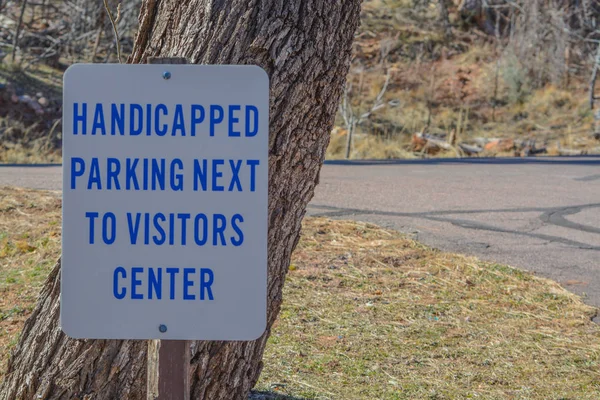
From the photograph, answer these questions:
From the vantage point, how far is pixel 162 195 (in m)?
1.95

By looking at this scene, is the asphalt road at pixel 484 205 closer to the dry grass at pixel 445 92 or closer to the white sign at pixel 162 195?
the white sign at pixel 162 195

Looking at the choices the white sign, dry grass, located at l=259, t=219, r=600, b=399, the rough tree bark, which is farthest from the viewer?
dry grass, located at l=259, t=219, r=600, b=399

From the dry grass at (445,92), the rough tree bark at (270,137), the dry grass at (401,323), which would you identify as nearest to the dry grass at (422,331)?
the dry grass at (401,323)

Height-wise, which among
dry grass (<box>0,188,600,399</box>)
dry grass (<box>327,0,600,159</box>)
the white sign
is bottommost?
dry grass (<box>327,0,600,159</box>)

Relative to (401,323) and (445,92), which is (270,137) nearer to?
(401,323)

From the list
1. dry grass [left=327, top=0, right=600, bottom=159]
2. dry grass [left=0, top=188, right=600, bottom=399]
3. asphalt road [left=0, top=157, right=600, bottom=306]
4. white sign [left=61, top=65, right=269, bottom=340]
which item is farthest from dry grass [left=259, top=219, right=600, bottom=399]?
dry grass [left=327, top=0, right=600, bottom=159]

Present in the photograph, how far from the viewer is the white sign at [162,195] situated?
195 cm

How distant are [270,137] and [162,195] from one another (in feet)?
2.90

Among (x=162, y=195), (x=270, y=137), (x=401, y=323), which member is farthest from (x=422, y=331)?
(x=162, y=195)

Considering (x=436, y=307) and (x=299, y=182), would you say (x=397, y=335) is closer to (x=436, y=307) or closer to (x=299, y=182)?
(x=436, y=307)

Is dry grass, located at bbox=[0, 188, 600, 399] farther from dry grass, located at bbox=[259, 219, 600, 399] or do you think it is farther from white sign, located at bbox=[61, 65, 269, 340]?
white sign, located at bbox=[61, 65, 269, 340]

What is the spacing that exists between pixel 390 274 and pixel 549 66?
2132 centimetres

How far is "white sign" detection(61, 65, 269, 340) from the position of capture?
195cm

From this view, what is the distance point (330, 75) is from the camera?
2871mm
